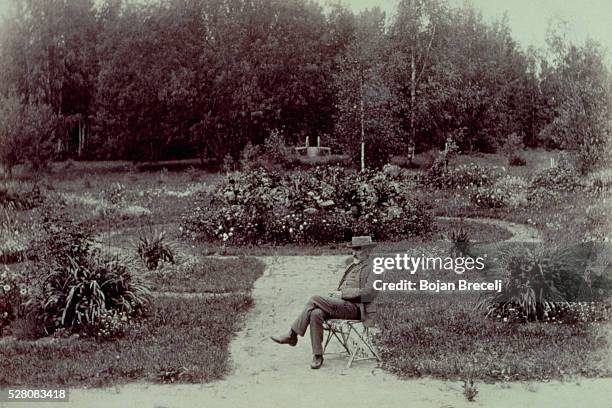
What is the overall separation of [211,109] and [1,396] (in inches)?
503

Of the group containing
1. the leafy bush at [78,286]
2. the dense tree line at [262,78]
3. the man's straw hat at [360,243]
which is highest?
the dense tree line at [262,78]

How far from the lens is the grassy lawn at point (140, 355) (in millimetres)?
6684

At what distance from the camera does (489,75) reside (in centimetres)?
2694

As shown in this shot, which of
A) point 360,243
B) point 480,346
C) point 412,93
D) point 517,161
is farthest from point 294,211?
point 517,161

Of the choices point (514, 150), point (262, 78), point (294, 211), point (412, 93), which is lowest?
point (294, 211)

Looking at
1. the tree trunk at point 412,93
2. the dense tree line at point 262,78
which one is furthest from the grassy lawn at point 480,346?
the tree trunk at point 412,93

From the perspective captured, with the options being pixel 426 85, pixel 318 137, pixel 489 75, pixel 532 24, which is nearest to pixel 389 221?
pixel 532 24

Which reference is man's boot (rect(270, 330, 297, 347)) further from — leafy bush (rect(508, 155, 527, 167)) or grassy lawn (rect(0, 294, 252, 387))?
leafy bush (rect(508, 155, 527, 167))

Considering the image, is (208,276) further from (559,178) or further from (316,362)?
(559,178)

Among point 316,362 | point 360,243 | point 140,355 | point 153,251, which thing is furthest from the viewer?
point 153,251

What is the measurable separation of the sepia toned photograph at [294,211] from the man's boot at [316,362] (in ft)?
0.07

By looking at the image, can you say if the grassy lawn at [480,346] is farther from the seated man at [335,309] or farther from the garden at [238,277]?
the seated man at [335,309]

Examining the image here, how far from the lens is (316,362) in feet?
23.3

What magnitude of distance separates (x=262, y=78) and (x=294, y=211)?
4.14 metres
